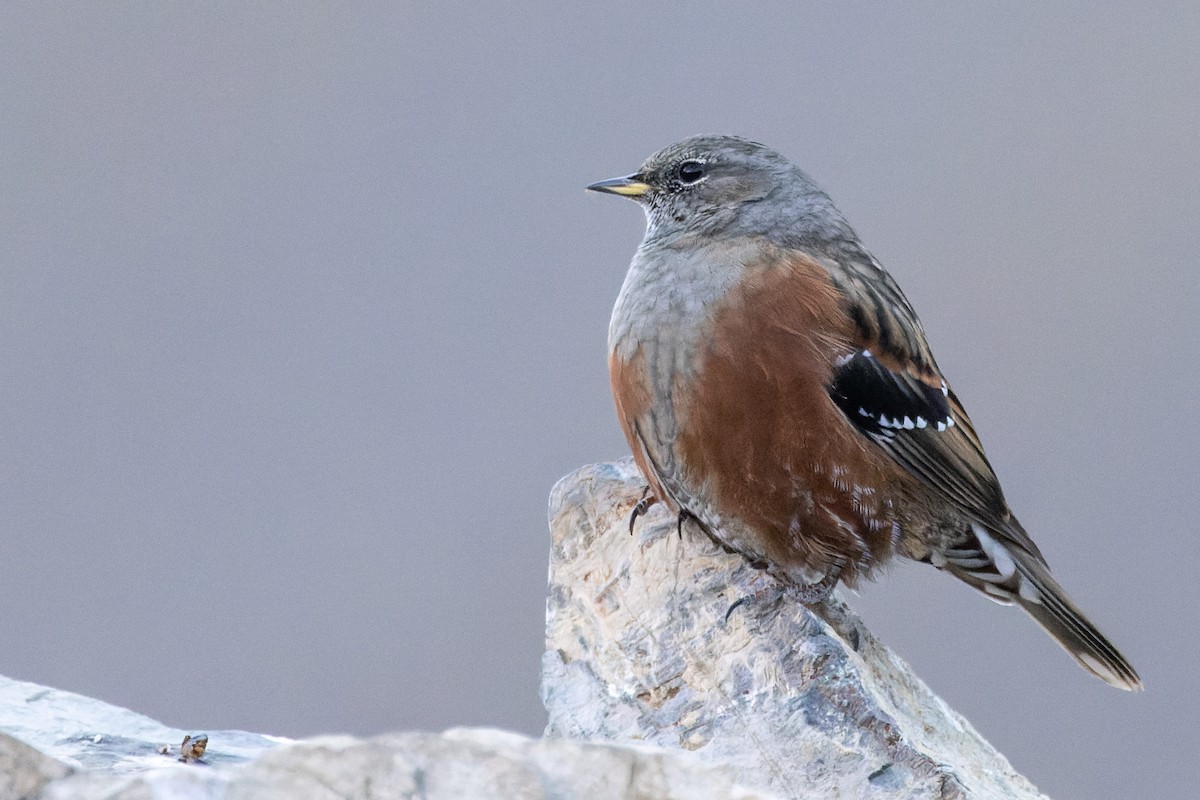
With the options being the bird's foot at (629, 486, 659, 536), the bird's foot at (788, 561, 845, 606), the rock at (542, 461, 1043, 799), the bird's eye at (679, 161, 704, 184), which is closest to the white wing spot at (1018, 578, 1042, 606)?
the rock at (542, 461, 1043, 799)

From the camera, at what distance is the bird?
3.85 metres

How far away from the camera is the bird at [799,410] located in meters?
3.85

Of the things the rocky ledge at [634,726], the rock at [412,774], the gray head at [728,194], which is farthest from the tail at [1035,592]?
the rock at [412,774]

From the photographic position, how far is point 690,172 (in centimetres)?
459

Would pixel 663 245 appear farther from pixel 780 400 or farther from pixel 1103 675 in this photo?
pixel 1103 675

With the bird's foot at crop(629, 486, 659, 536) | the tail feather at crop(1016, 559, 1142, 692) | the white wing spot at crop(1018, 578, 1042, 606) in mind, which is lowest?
the tail feather at crop(1016, 559, 1142, 692)

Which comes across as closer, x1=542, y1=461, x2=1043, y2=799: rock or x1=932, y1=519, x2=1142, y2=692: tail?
x1=542, y1=461, x2=1043, y2=799: rock

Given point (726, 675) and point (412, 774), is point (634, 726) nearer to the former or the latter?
point (726, 675)

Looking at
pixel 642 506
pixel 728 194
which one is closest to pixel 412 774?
pixel 642 506

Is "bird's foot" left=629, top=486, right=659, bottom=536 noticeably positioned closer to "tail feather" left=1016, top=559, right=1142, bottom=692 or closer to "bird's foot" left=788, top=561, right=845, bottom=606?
"bird's foot" left=788, top=561, right=845, bottom=606

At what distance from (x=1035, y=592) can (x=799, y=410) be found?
1.13 meters

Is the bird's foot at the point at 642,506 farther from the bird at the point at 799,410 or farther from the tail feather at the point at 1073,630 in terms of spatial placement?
the tail feather at the point at 1073,630

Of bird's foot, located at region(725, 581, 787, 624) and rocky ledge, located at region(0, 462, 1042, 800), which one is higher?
bird's foot, located at region(725, 581, 787, 624)

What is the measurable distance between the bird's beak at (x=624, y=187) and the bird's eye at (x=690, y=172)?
0.13 meters
